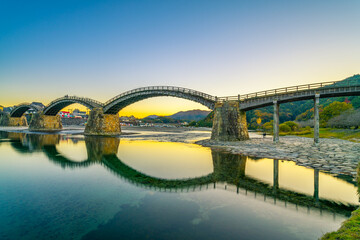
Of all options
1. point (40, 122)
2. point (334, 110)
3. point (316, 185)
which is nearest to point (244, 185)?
point (316, 185)

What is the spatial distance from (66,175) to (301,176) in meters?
16.8

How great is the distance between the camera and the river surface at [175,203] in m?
6.29

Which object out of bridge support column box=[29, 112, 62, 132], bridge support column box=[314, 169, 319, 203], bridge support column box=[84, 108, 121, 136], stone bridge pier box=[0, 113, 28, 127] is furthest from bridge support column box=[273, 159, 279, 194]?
stone bridge pier box=[0, 113, 28, 127]

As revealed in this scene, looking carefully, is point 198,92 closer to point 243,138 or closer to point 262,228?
point 243,138

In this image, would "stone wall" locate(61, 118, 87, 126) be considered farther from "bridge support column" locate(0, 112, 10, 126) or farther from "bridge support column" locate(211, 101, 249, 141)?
"bridge support column" locate(211, 101, 249, 141)

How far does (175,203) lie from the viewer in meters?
8.72

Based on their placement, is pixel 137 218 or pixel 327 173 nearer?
pixel 137 218

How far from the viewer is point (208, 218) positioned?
7.23m

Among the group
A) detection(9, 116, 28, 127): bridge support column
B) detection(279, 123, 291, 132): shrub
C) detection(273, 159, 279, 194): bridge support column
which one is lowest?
detection(273, 159, 279, 194): bridge support column

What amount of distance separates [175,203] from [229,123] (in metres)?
25.0

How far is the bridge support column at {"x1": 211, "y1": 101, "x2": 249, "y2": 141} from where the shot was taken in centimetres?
3152

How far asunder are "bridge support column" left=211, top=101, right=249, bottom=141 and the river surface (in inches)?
650

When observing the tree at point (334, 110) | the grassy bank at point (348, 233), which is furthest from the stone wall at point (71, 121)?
the grassy bank at point (348, 233)

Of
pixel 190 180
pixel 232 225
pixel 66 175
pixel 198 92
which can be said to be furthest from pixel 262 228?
pixel 198 92
